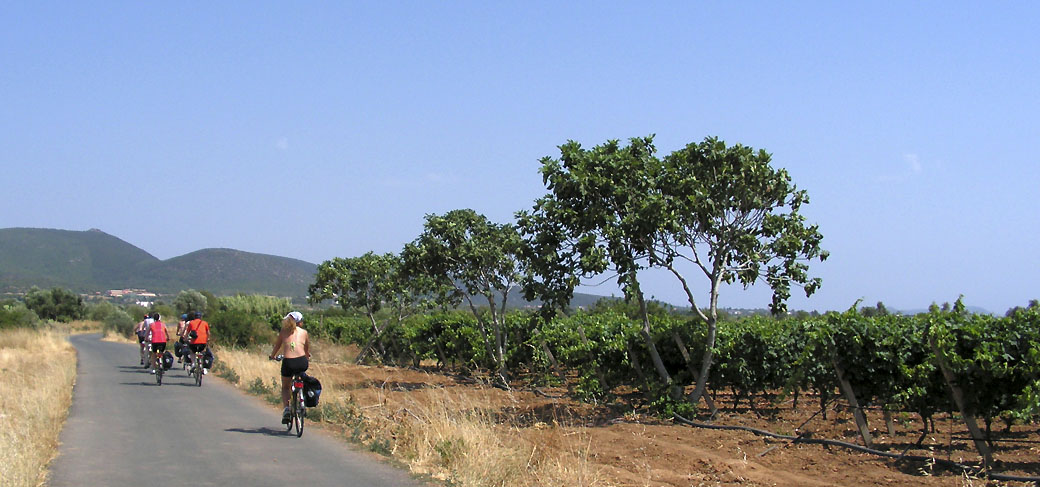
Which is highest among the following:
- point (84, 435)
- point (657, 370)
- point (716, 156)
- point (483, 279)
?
point (716, 156)

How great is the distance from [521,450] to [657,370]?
7.05 metres

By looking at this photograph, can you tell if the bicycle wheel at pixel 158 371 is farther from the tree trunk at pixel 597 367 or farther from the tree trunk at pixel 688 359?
the tree trunk at pixel 688 359

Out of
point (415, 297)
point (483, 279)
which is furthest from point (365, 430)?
point (415, 297)

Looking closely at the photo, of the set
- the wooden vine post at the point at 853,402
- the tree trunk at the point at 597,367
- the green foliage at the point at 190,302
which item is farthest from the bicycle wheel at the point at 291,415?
the green foliage at the point at 190,302

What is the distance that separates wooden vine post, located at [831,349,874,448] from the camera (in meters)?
12.2

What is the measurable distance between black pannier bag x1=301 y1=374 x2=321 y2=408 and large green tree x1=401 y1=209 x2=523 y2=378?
10069 millimetres

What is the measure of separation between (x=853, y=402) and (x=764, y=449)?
146cm

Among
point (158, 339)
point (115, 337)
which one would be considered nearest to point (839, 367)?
point (158, 339)

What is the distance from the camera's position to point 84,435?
1216 cm

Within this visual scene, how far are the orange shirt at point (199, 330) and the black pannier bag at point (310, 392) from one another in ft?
32.4

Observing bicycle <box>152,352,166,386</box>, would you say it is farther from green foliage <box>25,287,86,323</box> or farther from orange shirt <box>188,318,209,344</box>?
green foliage <box>25,287,86,323</box>

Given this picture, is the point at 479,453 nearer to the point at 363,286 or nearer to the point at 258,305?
the point at 363,286

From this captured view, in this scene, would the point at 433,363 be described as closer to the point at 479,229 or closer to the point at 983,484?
the point at 479,229

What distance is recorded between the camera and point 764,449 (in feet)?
40.0
